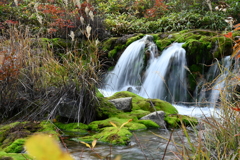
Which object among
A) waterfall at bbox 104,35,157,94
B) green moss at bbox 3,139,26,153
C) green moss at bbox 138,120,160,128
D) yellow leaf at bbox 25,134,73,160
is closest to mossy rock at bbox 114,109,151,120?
green moss at bbox 138,120,160,128

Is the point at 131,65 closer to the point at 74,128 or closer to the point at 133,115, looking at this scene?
the point at 133,115

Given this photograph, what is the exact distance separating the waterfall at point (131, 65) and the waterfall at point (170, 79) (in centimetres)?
54

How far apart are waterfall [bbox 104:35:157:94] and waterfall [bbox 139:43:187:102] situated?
0.54m

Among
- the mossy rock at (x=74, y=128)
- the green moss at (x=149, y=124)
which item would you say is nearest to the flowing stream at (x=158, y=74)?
the green moss at (x=149, y=124)

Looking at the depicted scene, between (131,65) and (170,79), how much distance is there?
1570mm

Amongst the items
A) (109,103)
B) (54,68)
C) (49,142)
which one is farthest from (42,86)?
(49,142)

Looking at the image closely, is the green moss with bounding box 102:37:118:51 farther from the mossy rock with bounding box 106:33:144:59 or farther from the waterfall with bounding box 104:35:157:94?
the waterfall with bounding box 104:35:157:94

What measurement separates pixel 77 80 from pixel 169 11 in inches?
400

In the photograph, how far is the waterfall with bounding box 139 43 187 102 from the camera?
7.27 m

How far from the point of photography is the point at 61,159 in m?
0.15

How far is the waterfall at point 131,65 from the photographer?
321 inches

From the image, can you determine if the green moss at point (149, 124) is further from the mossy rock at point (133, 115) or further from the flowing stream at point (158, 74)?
the flowing stream at point (158, 74)

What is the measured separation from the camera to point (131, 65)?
331 inches

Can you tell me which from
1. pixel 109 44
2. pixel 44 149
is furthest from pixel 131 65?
pixel 44 149
